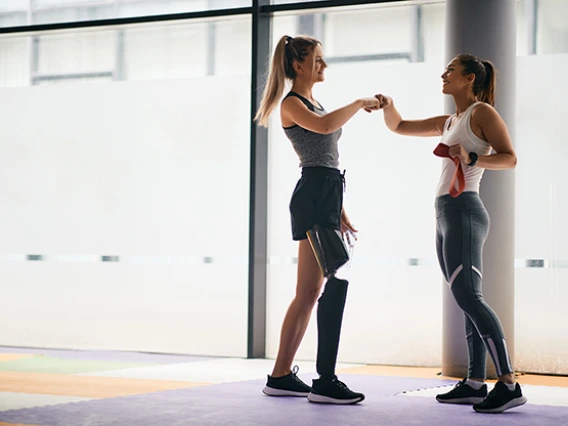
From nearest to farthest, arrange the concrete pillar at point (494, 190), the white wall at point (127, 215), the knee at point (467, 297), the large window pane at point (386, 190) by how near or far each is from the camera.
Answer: the knee at point (467, 297)
the concrete pillar at point (494, 190)
the large window pane at point (386, 190)
the white wall at point (127, 215)

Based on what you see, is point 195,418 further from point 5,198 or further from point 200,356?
point 5,198

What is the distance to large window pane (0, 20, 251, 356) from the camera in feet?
18.3

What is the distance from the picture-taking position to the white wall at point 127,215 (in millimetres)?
5582

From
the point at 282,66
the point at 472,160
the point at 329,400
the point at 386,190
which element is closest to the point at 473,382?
the point at 329,400

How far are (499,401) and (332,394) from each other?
2.09 ft

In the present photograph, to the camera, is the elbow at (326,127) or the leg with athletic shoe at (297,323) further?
the leg with athletic shoe at (297,323)

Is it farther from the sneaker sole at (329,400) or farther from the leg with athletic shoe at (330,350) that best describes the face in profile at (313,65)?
the sneaker sole at (329,400)

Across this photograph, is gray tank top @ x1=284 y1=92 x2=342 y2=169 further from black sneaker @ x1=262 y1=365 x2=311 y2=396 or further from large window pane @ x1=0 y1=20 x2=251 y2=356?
large window pane @ x1=0 y1=20 x2=251 y2=356

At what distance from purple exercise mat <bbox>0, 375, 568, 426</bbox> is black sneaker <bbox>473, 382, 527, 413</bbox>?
0.03 m

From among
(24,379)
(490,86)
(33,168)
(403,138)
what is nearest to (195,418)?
(24,379)

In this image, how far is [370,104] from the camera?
3512 millimetres

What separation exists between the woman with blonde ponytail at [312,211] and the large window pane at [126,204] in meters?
1.92

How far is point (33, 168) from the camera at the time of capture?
6074 millimetres

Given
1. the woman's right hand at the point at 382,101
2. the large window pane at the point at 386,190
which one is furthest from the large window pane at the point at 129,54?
the woman's right hand at the point at 382,101
